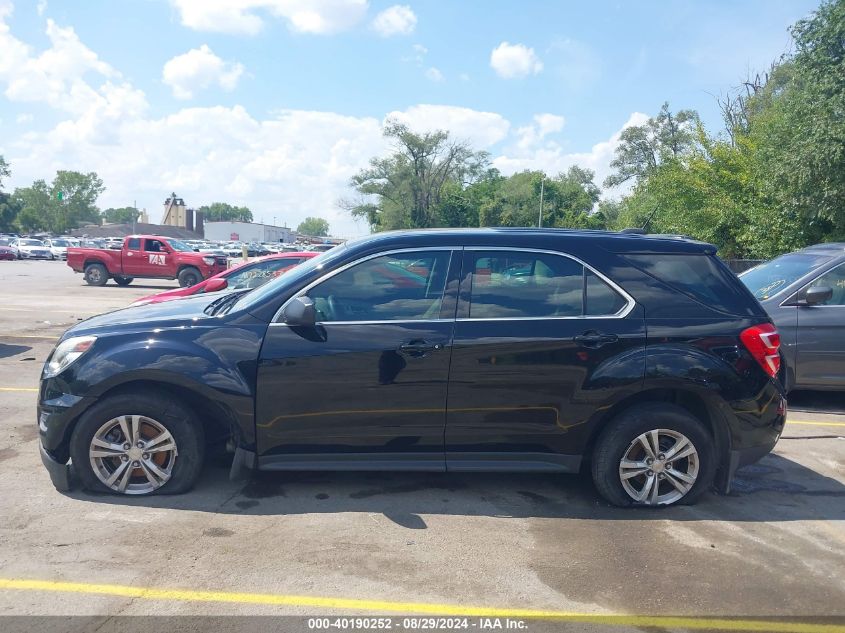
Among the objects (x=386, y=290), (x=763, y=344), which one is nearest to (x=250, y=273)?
(x=386, y=290)

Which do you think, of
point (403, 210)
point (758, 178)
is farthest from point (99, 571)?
point (403, 210)

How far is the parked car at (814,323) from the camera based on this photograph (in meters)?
7.71

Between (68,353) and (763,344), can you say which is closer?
(68,353)

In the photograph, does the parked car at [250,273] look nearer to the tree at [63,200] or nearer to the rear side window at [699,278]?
the rear side window at [699,278]

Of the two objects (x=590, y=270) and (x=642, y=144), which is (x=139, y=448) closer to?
(x=590, y=270)

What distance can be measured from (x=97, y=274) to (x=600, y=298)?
24.3m

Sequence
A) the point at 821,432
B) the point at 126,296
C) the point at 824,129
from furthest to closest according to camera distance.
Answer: the point at 126,296
the point at 824,129
the point at 821,432

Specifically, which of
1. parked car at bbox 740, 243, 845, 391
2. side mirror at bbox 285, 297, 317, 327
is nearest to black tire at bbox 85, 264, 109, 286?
parked car at bbox 740, 243, 845, 391

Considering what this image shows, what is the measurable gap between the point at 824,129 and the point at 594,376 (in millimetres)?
17552

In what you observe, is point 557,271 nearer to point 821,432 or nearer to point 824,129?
point 821,432

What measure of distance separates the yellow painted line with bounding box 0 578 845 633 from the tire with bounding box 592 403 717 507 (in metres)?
1.36

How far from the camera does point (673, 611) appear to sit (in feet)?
12.0

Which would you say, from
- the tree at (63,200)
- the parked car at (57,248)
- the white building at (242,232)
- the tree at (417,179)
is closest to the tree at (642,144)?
the tree at (417,179)

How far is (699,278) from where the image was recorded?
5059 millimetres
